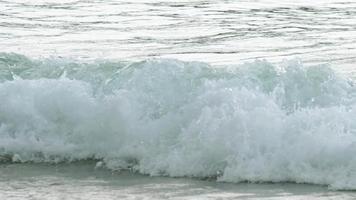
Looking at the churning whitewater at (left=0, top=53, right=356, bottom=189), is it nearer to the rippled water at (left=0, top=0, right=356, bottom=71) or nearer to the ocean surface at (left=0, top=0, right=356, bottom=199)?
the ocean surface at (left=0, top=0, right=356, bottom=199)

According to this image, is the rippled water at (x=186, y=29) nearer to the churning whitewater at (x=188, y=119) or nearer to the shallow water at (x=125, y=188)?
the churning whitewater at (x=188, y=119)

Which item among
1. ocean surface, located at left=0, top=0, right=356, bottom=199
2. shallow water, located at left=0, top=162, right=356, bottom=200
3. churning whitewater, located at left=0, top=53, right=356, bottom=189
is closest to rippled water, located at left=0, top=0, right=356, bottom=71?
ocean surface, located at left=0, top=0, right=356, bottom=199

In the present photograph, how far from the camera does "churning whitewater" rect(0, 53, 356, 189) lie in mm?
11320

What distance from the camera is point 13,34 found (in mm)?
20484

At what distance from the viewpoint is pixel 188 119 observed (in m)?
12.2

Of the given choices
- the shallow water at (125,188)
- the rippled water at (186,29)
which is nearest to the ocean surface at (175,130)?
the shallow water at (125,188)

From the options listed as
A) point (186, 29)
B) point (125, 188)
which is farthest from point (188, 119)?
point (186, 29)

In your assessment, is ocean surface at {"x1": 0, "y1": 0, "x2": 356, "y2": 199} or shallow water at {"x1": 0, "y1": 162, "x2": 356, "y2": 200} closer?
shallow water at {"x1": 0, "y1": 162, "x2": 356, "y2": 200}

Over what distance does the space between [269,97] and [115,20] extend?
34.9 ft

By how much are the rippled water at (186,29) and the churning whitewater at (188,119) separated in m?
3.73

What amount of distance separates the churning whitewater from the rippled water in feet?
12.2

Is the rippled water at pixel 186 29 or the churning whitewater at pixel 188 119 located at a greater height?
the rippled water at pixel 186 29

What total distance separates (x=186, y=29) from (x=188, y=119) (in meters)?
9.22

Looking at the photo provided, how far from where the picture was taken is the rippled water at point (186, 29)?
18.0 meters
